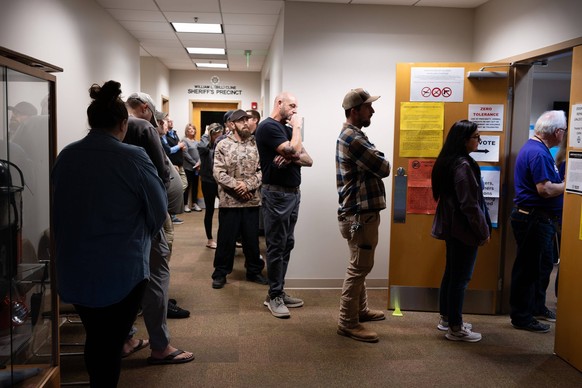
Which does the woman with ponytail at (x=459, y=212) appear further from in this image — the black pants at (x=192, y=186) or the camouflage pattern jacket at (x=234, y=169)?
the black pants at (x=192, y=186)

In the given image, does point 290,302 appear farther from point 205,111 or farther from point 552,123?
point 205,111

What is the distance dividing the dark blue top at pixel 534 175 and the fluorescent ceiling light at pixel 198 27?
3.96 meters

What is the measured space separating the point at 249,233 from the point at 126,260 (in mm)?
2838

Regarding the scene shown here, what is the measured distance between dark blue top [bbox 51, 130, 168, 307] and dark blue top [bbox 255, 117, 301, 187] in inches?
70.3

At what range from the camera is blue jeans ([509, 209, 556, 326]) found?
3.67m

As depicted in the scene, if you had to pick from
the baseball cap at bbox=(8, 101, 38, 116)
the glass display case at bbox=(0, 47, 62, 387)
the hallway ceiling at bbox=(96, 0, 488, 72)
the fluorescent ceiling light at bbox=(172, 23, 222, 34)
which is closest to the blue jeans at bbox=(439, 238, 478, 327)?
the hallway ceiling at bbox=(96, 0, 488, 72)

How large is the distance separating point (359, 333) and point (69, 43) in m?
3.27

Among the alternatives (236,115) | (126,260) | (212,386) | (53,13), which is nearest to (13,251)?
(126,260)

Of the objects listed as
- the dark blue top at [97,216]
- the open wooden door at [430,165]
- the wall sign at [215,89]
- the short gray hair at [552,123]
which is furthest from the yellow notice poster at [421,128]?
the wall sign at [215,89]

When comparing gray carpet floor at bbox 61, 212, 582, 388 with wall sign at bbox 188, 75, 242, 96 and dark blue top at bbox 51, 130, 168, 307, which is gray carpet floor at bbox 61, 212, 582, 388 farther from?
wall sign at bbox 188, 75, 242, 96

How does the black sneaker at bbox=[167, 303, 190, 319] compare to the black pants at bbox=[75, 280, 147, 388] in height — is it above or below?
below

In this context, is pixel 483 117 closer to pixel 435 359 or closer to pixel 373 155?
pixel 373 155

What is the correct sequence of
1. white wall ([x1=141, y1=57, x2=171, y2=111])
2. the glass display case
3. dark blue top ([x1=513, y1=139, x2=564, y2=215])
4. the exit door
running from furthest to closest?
the exit door
white wall ([x1=141, y1=57, x2=171, y2=111])
dark blue top ([x1=513, y1=139, x2=564, y2=215])
the glass display case

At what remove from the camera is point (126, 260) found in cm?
204
